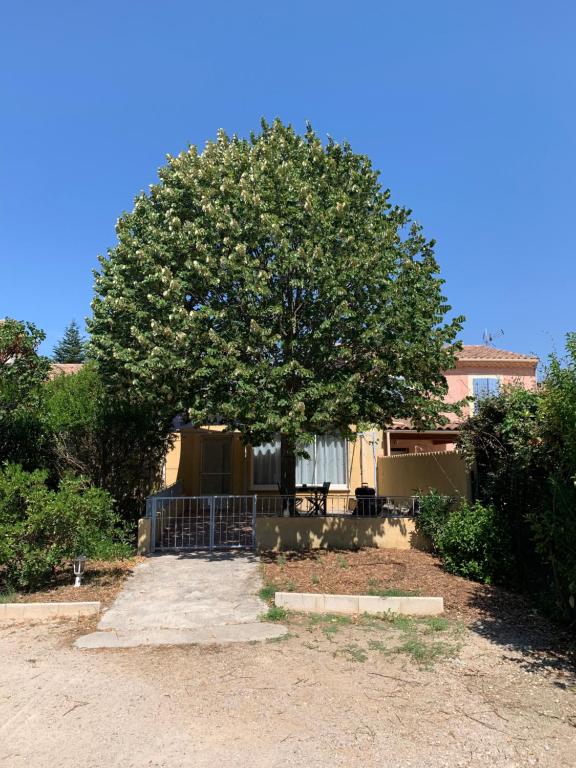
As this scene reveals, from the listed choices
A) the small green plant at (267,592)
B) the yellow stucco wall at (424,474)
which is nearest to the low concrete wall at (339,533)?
the yellow stucco wall at (424,474)

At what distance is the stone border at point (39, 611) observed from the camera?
677 centimetres

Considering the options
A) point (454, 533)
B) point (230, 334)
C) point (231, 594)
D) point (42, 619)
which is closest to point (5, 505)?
point (42, 619)

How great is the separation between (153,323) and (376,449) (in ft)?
31.5

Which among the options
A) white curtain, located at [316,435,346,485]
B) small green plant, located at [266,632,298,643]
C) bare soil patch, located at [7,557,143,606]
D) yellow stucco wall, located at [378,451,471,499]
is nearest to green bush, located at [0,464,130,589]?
bare soil patch, located at [7,557,143,606]

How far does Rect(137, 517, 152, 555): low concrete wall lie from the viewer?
10.1 m

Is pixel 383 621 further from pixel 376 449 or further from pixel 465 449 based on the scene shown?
pixel 376 449

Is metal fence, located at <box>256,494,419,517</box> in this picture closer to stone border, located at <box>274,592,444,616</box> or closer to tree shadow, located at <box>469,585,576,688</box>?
tree shadow, located at <box>469,585,576,688</box>

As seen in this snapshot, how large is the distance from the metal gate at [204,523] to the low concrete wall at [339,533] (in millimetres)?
466

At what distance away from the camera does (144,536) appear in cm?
1020

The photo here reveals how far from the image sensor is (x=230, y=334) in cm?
885

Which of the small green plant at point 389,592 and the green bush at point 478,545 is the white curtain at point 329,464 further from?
the small green plant at point 389,592

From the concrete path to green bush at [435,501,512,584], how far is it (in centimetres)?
305

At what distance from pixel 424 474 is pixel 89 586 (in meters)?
7.52

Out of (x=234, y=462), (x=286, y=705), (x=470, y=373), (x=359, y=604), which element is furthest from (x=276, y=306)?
(x=470, y=373)
